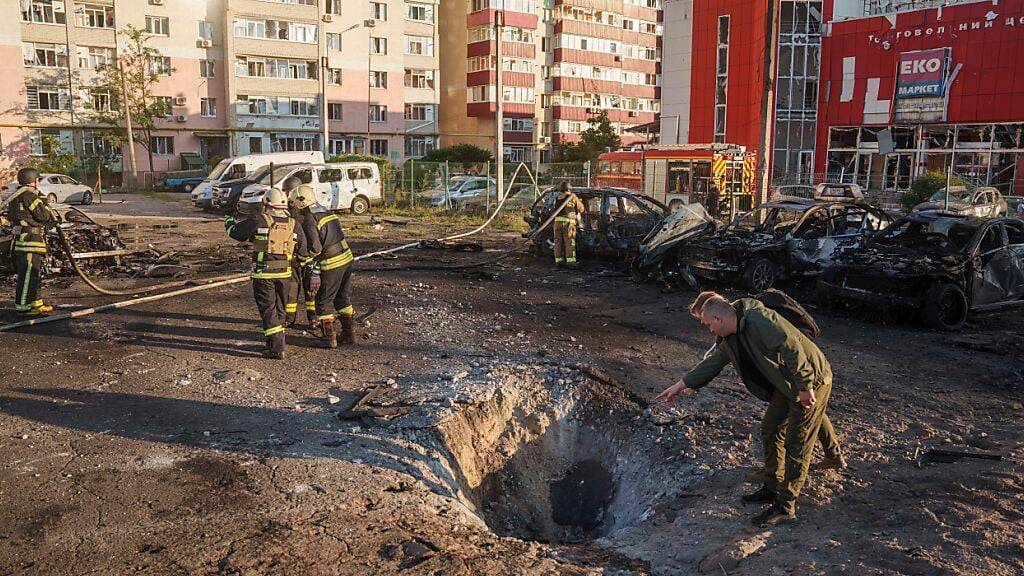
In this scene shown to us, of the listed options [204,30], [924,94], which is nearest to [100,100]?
[204,30]

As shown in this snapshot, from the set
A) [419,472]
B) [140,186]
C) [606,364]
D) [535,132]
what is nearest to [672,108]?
[535,132]

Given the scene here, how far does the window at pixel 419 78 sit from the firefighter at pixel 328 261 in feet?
172

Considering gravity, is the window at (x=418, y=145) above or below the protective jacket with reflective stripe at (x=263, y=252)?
above

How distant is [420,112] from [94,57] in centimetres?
2196

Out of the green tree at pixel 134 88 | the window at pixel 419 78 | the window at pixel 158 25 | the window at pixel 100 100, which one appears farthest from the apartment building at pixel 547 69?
the window at pixel 100 100

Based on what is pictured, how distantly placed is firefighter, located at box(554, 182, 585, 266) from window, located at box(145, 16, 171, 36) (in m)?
43.9

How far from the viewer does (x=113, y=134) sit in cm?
4759

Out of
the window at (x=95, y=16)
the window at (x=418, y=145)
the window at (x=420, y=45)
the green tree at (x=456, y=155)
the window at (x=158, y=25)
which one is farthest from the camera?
the window at (x=418, y=145)

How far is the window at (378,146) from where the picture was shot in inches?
2288

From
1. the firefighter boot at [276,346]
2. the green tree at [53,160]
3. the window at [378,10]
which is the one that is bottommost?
the firefighter boot at [276,346]

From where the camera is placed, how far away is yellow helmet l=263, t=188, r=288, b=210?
846 centimetres

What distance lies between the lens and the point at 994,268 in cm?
1088

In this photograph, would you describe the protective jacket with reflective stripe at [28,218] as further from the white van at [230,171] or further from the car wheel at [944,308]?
the white van at [230,171]

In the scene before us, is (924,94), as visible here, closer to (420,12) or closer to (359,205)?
(359,205)
